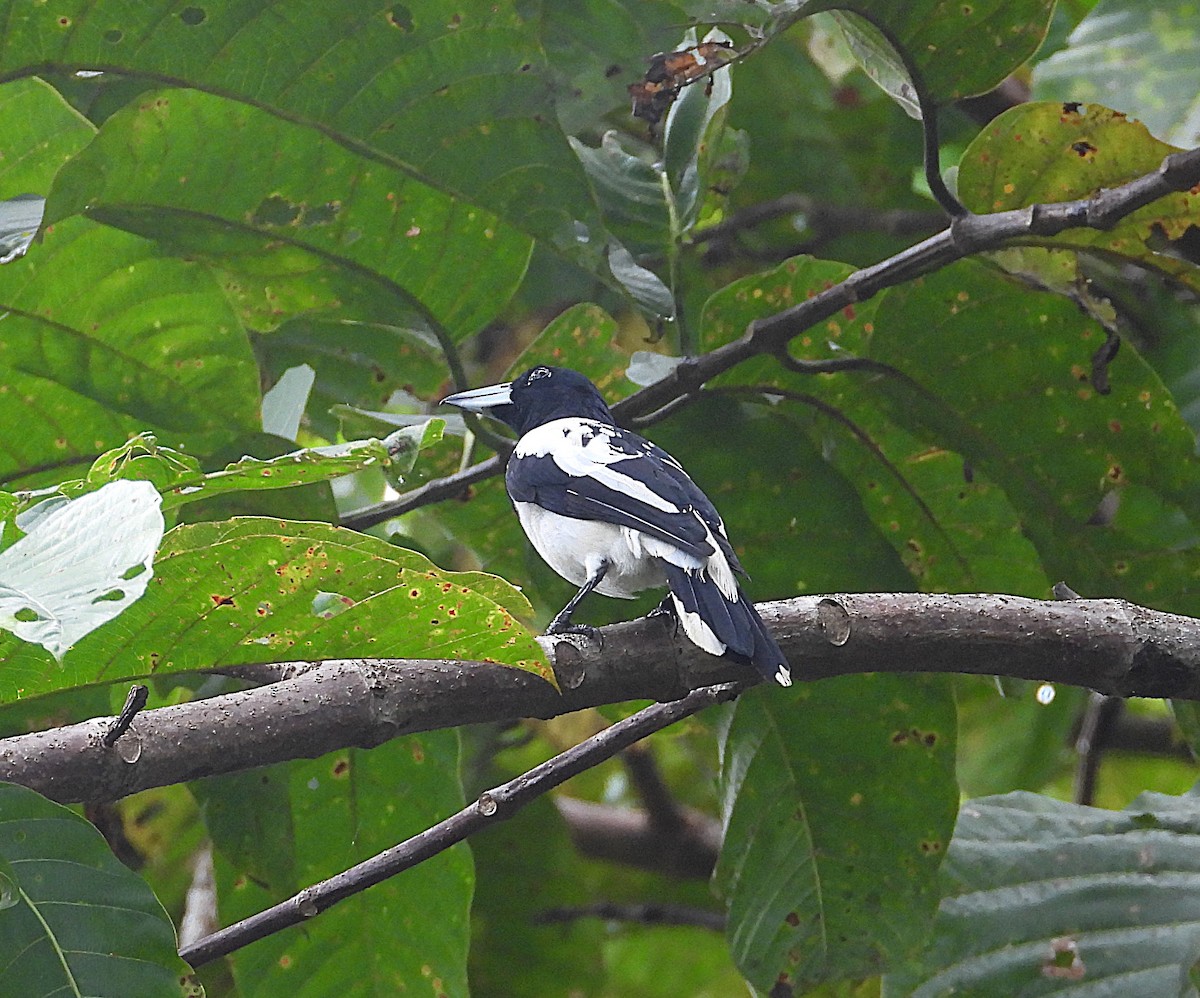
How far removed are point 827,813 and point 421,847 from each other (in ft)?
2.84

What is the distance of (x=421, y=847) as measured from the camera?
1.46m

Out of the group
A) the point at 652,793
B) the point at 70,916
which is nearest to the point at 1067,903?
the point at 652,793

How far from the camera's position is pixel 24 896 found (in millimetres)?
1278

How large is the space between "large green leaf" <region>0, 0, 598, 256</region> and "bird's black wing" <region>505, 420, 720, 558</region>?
34 centimetres

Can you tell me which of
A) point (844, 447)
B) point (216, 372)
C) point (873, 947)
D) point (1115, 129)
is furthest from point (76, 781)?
point (1115, 129)

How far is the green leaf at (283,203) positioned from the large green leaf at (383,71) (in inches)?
1.0

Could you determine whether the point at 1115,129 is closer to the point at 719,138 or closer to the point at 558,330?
the point at 719,138

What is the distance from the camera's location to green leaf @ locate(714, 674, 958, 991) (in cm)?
210

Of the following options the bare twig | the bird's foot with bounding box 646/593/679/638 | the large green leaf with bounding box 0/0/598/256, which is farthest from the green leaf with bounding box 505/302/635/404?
the bare twig

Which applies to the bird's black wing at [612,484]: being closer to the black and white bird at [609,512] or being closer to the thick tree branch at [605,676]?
the black and white bird at [609,512]

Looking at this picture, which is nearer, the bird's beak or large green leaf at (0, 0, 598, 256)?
large green leaf at (0, 0, 598, 256)

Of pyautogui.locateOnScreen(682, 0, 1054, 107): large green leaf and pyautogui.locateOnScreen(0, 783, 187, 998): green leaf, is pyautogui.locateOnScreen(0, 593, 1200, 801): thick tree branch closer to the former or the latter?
pyautogui.locateOnScreen(0, 783, 187, 998): green leaf

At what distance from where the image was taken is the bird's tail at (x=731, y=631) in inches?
57.9

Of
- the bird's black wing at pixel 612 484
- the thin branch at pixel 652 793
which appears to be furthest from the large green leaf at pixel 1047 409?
the thin branch at pixel 652 793
